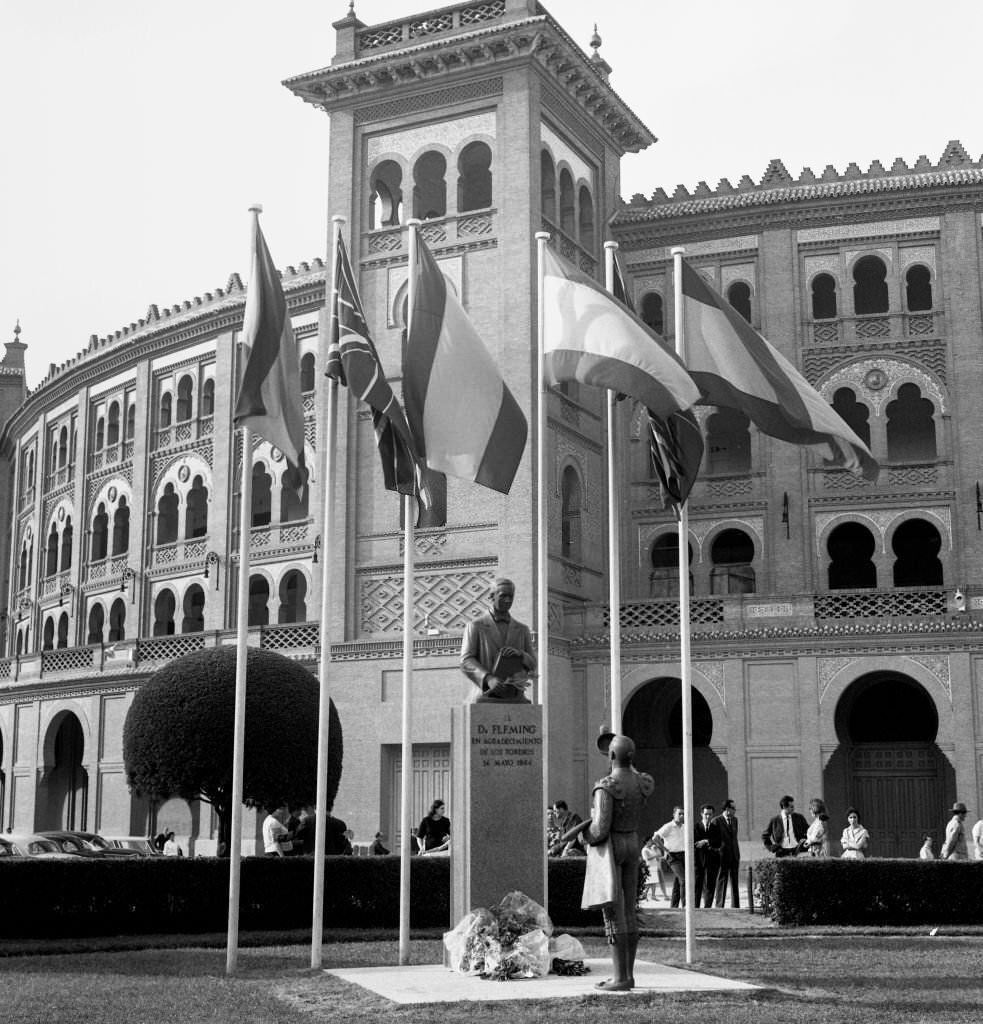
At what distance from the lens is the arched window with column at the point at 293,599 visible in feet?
130

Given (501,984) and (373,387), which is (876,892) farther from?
(373,387)

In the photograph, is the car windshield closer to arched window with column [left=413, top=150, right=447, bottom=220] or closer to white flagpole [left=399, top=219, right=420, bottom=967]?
white flagpole [left=399, top=219, right=420, bottom=967]

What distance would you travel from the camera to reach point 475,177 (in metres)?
37.9

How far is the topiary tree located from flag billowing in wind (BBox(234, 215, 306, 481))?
9.36 m

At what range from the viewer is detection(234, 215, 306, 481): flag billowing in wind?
574 inches

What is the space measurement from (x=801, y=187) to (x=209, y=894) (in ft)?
81.9

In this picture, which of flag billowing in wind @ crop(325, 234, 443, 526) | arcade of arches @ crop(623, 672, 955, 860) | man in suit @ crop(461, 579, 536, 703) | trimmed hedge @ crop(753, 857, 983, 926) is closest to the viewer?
man in suit @ crop(461, 579, 536, 703)

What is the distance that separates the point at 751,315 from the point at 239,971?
1035 inches

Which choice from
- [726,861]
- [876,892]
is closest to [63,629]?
[726,861]

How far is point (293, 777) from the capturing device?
2395 cm

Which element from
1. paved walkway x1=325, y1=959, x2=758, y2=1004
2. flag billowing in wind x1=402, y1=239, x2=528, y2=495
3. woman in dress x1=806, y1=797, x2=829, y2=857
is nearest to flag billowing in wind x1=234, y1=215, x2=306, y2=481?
flag billowing in wind x1=402, y1=239, x2=528, y2=495

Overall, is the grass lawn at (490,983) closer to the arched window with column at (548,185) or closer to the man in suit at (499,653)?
the man in suit at (499,653)

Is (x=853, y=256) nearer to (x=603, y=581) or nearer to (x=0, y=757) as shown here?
(x=603, y=581)

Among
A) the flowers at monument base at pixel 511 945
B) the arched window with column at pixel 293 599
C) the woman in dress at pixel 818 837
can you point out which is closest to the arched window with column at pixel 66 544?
the arched window with column at pixel 293 599
